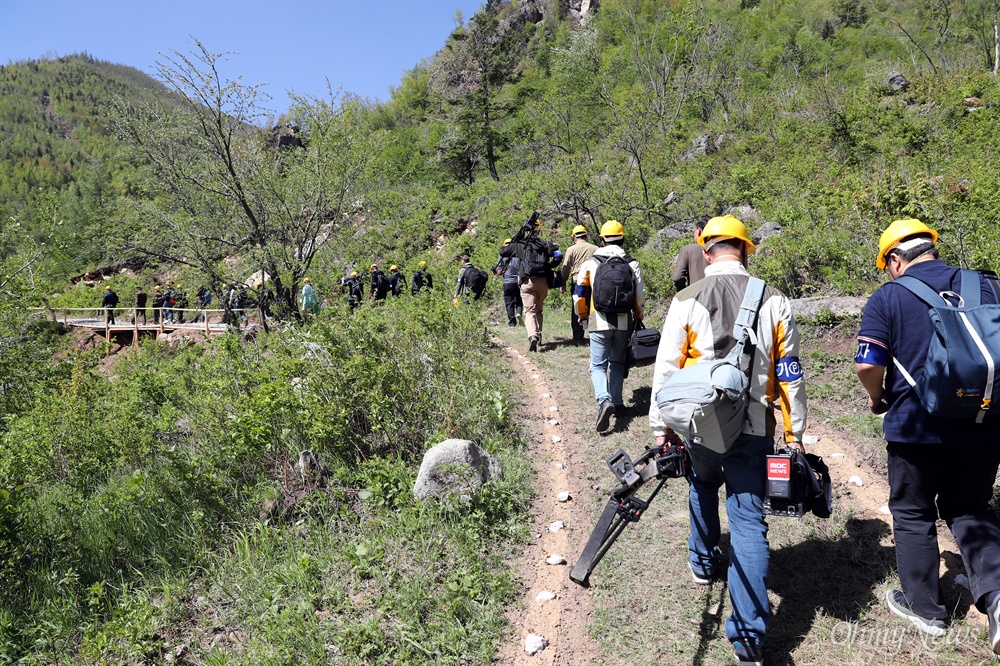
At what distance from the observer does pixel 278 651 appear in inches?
132

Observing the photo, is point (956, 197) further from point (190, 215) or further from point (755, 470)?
point (190, 215)

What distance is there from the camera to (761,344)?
111 inches

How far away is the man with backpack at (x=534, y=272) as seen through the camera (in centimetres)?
913

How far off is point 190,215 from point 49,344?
14.2ft

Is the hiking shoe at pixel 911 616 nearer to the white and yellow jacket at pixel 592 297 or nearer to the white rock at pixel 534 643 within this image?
the white rock at pixel 534 643

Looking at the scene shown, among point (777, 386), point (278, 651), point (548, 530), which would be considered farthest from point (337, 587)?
point (777, 386)

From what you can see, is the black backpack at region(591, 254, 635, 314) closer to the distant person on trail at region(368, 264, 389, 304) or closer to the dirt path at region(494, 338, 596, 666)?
the dirt path at region(494, 338, 596, 666)

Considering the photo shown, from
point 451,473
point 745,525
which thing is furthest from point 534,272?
point 745,525

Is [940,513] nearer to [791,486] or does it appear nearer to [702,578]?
[791,486]

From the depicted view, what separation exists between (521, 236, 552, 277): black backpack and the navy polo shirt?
21.0ft

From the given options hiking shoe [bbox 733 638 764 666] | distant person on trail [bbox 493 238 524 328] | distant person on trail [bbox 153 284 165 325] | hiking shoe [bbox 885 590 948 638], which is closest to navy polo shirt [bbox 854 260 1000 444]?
hiking shoe [bbox 885 590 948 638]

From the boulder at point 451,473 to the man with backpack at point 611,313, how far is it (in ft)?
5.30

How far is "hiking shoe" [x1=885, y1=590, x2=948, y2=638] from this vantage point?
9.14 ft

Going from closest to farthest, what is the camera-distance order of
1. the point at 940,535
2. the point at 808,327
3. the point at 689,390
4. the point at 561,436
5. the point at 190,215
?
the point at 689,390 → the point at 940,535 → the point at 561,436 → the point at 808,327 → the point at 190,215
